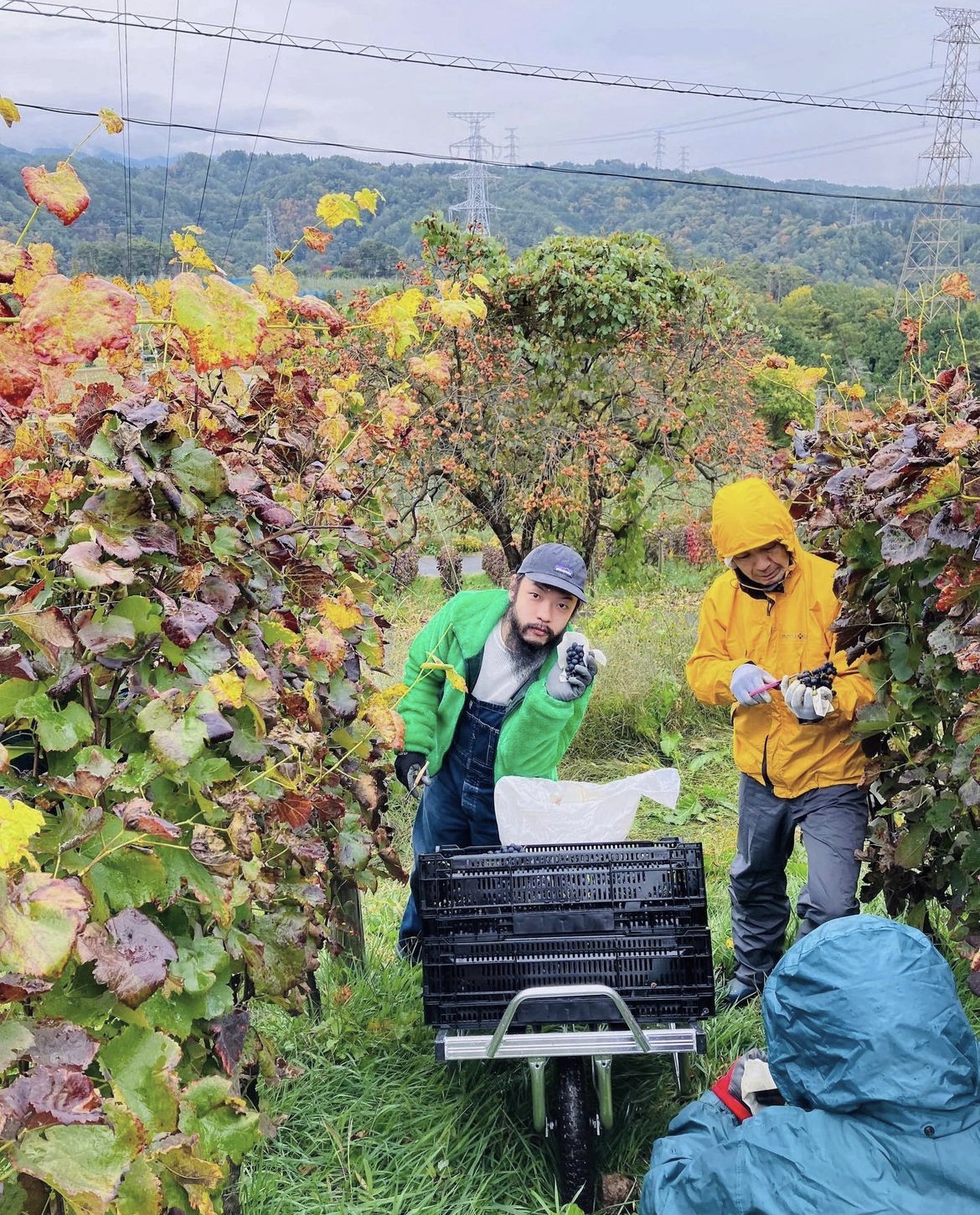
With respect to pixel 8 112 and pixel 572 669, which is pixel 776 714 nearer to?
pixel 572 669

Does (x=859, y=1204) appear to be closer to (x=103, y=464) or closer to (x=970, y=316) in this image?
(x=103, y=464)

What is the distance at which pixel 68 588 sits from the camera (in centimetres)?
136

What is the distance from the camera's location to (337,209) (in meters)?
2.35

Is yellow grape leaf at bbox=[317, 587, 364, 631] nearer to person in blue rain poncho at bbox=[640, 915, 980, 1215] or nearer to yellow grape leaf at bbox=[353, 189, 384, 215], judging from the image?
yellow grape leaf at bbox=[353, 189, 384, 215]

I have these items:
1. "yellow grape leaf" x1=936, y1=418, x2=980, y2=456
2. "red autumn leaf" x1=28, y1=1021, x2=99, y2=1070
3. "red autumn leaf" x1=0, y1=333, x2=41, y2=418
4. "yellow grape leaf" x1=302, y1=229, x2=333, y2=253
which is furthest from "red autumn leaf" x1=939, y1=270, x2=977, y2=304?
"red autumn leaf" x1=28, y1=1021, x2=99, y2=1070

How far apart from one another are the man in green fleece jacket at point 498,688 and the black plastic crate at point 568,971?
35.6 inches

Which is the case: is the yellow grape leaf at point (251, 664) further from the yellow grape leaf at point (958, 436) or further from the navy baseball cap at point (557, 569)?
the navy baseball cap at point (557, 569)

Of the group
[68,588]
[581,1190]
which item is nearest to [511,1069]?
[581,1190]

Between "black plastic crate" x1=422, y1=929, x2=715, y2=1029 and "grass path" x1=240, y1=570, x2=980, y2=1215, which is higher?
"black plastic crate" x1=422, y1=929, x2=715, y2=1029

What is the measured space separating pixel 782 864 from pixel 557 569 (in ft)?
4.50

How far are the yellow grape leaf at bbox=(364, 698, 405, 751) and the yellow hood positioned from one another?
1410 mm

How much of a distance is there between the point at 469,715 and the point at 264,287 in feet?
5.29

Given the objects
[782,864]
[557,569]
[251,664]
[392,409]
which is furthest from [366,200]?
[782,864]

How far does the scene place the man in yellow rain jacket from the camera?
10.6 feet
